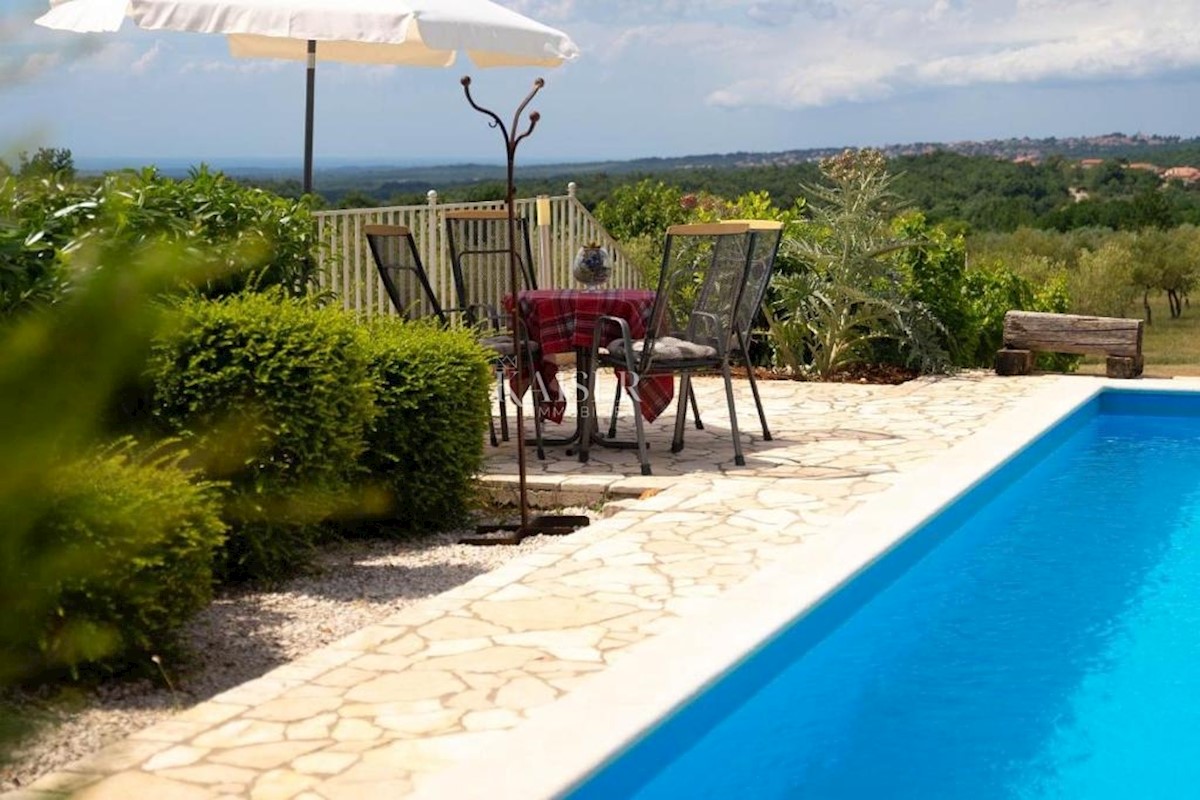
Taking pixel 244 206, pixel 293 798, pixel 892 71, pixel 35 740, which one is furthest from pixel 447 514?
pixel 892 71

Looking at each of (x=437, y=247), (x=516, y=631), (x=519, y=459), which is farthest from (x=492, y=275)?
(x=516, y=631)

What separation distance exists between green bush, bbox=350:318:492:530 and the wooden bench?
6278mm

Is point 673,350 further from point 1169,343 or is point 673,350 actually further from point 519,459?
point 1169,343

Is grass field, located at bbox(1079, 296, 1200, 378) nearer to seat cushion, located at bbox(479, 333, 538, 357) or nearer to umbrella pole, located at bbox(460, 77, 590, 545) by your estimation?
seat cushion, located at bbox(479, 333, 538, 357)

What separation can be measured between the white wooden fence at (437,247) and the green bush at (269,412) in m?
2.35

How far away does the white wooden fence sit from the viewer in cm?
936

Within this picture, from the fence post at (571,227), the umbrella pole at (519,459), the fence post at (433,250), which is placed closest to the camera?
the umbrella pole at (519,459)

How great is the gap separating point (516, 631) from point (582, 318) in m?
3.33

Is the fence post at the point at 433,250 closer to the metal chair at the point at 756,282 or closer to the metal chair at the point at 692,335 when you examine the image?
the metal chair at the point at 692,335

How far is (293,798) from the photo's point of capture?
3.11 metres

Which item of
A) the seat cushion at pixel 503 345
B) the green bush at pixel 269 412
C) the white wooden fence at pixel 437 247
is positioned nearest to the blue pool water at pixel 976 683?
the green bush at pixel 269 412

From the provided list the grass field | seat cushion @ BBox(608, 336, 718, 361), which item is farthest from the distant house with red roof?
seat cushion @ BBox(608, 336, 718, 361)

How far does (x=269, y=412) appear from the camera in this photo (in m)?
4.97

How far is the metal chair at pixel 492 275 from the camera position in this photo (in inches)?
299
